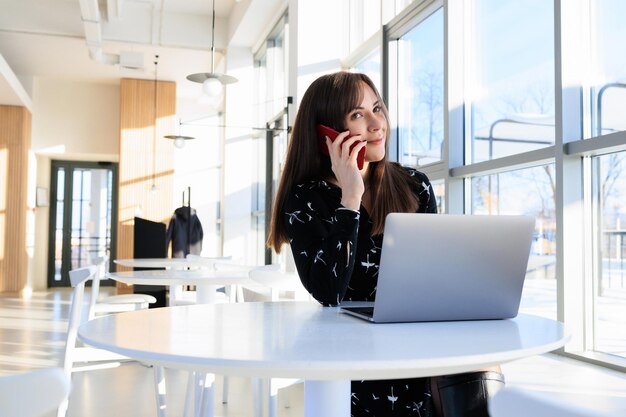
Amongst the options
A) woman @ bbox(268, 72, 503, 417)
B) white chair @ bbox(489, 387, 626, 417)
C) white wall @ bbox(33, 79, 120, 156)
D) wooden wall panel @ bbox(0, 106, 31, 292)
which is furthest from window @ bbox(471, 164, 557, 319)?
wooden wall panel @ bbox(0, 106, 31, 292)

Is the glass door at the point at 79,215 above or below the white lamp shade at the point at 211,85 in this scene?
below

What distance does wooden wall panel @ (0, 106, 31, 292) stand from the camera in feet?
35.8

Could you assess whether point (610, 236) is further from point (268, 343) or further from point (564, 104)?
point (268, 343)

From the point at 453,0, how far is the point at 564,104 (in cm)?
150

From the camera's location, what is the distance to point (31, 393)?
51 cm

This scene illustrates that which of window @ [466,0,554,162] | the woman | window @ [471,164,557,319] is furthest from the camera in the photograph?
window @ [466,0,554,162]

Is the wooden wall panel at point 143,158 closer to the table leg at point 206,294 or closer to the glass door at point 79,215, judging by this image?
the glass door at point 79,215

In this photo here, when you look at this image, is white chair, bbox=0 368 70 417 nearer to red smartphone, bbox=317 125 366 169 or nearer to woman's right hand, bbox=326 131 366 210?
woman's right hand, bbox=326 131 366 210

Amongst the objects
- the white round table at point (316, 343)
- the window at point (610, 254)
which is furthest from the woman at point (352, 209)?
the window at point (610, 254)

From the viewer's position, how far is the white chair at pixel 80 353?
2.26 m

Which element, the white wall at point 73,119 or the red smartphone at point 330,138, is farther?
the white wall at point 73,119

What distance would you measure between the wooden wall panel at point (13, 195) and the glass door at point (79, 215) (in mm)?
1236

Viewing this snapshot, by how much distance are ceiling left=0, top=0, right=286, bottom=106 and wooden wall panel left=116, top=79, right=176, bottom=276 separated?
50cm

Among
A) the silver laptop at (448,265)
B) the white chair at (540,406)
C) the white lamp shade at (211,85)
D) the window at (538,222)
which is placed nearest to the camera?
the white chair at (540,406)
